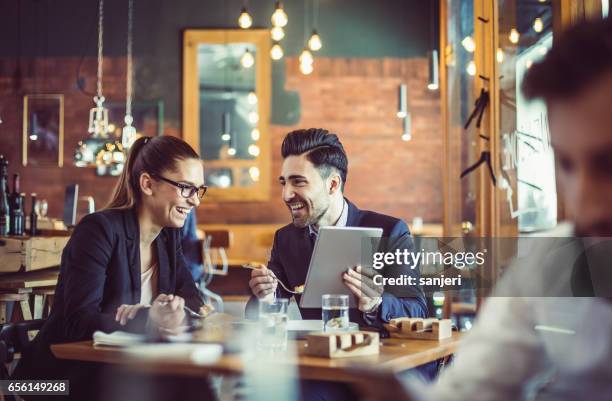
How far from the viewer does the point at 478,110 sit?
4965 millimetres

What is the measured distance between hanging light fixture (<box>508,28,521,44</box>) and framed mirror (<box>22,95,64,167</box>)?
21.0ft

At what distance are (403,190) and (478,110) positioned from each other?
176 inches

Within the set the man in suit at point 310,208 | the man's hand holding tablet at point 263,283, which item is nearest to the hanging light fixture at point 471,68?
the man in suit at point 310,208

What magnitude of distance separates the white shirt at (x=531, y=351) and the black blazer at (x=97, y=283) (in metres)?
1.29

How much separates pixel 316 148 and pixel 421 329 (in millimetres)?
995

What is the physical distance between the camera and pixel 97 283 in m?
2.50

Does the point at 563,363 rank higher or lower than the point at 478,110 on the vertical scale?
lower

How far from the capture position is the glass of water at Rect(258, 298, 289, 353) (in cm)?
202

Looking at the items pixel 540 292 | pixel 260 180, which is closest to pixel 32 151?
pixel 260 180

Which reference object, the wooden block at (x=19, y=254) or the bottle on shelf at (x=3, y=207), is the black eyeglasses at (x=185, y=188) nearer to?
the wooden block at (x=19, y=254)

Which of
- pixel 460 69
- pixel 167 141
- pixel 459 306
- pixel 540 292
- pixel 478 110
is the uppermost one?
pixel 460 69

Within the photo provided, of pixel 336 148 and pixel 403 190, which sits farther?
pixel 403 190

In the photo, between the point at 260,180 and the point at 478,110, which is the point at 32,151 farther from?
the point at 478,110

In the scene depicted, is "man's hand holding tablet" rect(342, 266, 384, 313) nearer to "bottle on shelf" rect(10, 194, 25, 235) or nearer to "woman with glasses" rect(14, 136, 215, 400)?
"woman with glasses" rect(14, 136, 215, 400)
